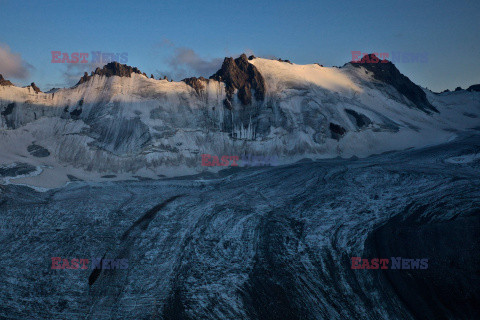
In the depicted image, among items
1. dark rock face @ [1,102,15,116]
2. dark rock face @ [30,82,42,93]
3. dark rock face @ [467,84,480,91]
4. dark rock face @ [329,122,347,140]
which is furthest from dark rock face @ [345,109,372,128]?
dark rock face @ [1,102,15,116]

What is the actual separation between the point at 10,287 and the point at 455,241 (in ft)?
79.5

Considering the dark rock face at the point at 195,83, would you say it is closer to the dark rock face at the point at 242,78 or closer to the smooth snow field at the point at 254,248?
the dark rock face at the point at 242,78

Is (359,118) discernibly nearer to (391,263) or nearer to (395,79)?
(395,79)

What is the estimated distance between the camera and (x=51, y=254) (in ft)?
67.8

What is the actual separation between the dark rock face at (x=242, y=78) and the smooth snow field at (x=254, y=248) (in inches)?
1120

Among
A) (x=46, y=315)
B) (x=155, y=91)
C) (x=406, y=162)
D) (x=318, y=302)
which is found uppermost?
(x=155, y=91)

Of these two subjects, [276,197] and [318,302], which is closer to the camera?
[318,302]

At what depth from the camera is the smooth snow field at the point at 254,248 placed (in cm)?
1558

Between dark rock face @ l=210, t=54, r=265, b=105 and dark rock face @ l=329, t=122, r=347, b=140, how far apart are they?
13.3 metres

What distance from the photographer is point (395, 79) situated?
73.3 meters

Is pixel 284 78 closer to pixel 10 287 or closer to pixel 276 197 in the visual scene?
pixel 276 197

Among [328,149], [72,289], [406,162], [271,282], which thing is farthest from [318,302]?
[328,149]

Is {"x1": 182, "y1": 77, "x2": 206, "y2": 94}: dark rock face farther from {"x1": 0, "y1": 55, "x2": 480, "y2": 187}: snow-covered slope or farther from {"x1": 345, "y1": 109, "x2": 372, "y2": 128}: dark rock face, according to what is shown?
{"x1": 345, "y1": 109, "x2": 372, "y2": 128}: dark rock face

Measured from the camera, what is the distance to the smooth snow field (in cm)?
1558
